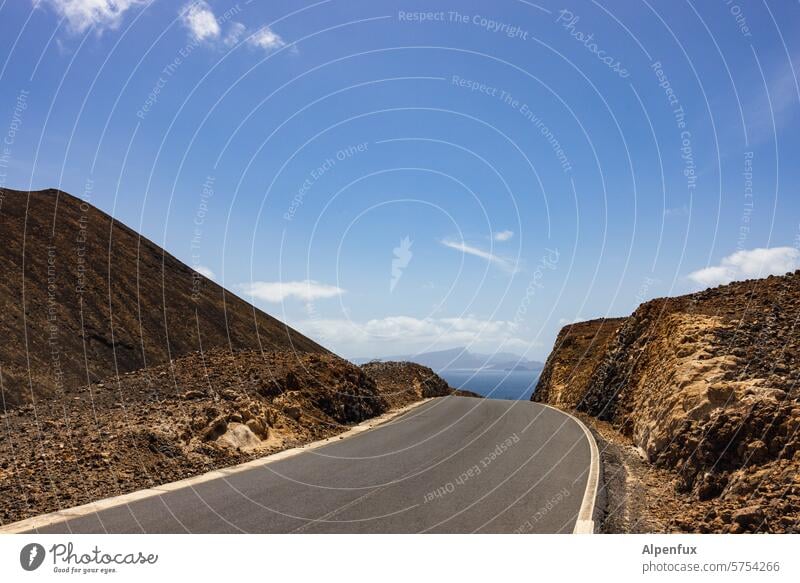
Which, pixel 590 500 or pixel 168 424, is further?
pixel 168 424

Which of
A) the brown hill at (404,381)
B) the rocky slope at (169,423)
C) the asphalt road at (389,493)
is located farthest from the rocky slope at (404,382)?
the asphalt road at (389,493)

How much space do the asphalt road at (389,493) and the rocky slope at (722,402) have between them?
88.4 inches

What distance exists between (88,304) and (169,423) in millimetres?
19595

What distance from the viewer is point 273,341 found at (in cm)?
4803

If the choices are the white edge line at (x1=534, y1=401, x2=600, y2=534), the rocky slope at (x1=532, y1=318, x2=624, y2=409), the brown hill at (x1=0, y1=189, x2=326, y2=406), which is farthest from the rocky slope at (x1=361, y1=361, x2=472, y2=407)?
the white edge line at (x1=534, y1=401, x2=600, y2=534)

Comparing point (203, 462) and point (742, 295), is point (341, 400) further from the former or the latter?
point (742, 295)

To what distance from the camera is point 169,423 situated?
14.8 metres

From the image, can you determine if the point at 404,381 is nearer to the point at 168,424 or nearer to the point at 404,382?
the point at 404,382

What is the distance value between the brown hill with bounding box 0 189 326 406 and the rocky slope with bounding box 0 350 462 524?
497cm

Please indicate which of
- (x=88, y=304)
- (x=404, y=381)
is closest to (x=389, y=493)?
(x=88, y=304)

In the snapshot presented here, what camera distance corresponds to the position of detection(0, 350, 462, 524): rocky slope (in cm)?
1103

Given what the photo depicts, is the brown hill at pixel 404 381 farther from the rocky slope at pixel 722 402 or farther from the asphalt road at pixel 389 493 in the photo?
the asphalt road at pixel 389 493

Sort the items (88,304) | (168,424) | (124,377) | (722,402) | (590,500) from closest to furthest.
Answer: (590,500) < (722,402) < (168,424) < (124,377) < (88,304)

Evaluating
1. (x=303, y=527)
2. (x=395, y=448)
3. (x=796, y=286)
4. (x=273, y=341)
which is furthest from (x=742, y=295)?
(x=273, y=341)
